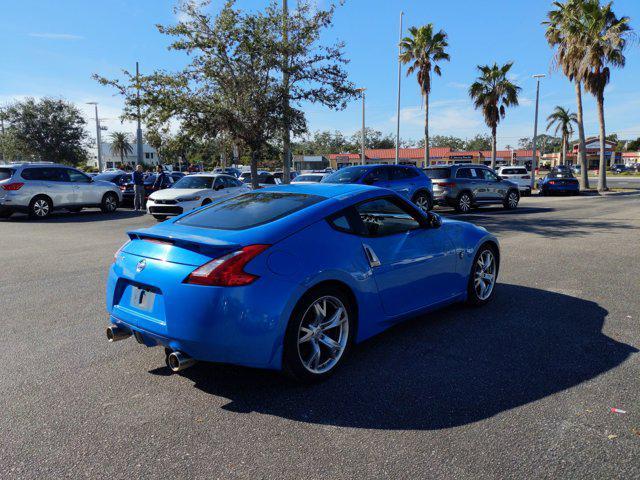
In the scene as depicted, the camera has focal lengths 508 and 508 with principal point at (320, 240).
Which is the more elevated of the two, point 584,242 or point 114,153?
point 114,153

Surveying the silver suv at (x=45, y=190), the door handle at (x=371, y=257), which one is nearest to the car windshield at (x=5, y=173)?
the silver suv at (x=45, y=190)

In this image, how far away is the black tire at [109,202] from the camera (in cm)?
1819

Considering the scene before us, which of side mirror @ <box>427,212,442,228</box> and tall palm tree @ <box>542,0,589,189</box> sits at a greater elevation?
tall palm tree @ <box>542,0,589,189</box>

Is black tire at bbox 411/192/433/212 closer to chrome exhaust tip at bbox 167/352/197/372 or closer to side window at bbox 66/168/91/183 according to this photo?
side window at bbox 66/168/91/183

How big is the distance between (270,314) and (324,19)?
16.2 m

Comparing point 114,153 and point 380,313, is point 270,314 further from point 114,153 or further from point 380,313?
point 114,153

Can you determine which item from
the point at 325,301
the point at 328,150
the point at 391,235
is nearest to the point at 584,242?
the point at 391,235

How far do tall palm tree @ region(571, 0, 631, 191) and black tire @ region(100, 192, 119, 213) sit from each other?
26104 millimetres

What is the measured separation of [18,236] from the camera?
1209 cm

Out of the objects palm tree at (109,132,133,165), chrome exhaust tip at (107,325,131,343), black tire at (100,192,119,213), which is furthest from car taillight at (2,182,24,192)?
palm tree at (109,132,133,165)

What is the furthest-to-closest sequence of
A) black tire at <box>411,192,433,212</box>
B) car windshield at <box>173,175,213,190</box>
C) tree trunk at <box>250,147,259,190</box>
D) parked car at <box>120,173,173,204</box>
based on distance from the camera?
parked car at <box>120,173,173,204</box> < tree trunk at <box>250,147,259,190</box> < car windshield at <box>173,175,213,190</box> < black tire at <box>411,192,433,212</box>

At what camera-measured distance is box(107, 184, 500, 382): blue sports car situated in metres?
3.21

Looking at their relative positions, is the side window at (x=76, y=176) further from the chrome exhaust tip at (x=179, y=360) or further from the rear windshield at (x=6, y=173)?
the chrome exhaust tip at (x=179, y=360)

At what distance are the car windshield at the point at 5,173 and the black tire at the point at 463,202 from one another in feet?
47.8
